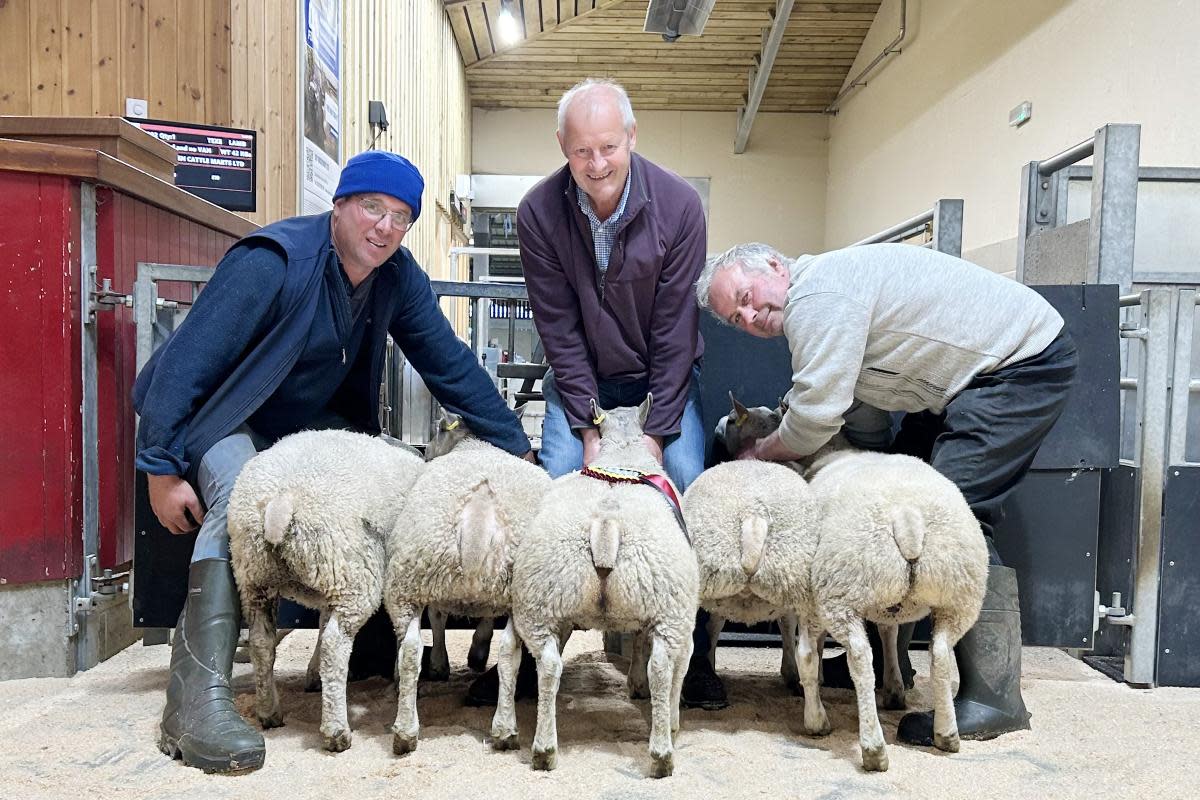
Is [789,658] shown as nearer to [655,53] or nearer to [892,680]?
[892,680]

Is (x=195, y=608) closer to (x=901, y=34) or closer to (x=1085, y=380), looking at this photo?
(x=1085, y=380)

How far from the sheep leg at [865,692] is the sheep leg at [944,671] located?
182mm

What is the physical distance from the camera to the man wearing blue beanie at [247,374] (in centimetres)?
229

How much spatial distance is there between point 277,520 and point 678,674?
3.50ft

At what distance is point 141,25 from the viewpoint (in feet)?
16.6

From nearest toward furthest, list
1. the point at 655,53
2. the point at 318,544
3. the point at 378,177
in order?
1. the point at 318,544
2. the point at 378,177
3. the point at 655,53

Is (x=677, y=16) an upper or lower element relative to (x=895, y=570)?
upper

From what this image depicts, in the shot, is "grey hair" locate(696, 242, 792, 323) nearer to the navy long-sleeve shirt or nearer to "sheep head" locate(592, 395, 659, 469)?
"sheep head" locate(592, 395, 659, 469)

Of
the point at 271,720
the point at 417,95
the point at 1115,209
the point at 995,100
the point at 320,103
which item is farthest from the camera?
the point at 417,95

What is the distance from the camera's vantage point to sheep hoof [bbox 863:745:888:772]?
2250 millimetres

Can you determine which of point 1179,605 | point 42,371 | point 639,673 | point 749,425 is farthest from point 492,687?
point 1179,605

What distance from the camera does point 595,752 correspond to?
2346mm

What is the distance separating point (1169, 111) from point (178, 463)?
635 cm

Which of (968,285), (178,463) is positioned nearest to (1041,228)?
(968,285)
